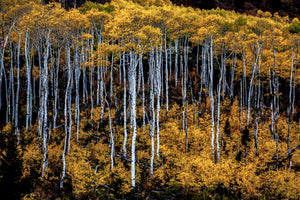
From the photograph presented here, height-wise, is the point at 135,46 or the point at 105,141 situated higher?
the point at 135,46

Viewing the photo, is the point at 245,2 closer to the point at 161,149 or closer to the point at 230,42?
the point at 230,42

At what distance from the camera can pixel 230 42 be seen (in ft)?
73.5

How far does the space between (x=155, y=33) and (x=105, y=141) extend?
10483 millimetres

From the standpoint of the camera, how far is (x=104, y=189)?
1416cm

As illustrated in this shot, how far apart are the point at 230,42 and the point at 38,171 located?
2075 centimetres

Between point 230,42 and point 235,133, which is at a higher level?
point 230,42

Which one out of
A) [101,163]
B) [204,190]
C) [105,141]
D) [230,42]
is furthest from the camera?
[230,42]

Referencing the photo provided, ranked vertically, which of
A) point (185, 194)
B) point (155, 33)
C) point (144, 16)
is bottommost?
point (185, 194)

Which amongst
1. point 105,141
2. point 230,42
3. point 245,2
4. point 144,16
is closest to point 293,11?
point 245,2

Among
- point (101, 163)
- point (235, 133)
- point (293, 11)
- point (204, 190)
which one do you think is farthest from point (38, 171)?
point (293, 11)

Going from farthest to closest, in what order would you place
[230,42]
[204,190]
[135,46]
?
1. [230,42]
2. [135,46]
3. [204,190]

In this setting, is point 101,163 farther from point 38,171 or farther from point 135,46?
point 135,46

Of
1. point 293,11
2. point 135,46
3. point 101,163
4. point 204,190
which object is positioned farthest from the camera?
point 293,11

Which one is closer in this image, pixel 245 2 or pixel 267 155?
pixel 267 155
